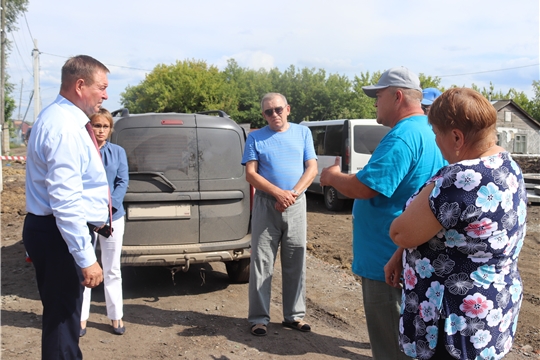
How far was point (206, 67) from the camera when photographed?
57.3 meters

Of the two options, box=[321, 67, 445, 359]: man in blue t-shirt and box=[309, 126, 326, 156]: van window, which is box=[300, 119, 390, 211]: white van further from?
box=[321, 67, 445, 359]: man in blue t-shirt

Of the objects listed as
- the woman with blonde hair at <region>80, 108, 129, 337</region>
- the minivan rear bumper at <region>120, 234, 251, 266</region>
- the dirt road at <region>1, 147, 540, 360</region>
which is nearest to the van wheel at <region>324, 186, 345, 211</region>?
the dirt road at <region>1, 147, 540, 360</region>

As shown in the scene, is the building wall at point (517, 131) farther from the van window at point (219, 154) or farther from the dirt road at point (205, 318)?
the van window at point (219, 154)

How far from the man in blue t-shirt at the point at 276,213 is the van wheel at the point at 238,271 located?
1277 millimetres

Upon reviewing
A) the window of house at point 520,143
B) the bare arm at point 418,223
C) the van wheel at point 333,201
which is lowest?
the van wheel at point 333,201

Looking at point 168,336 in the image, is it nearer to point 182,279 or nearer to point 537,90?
point 182,279

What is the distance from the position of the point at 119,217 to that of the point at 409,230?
300cm

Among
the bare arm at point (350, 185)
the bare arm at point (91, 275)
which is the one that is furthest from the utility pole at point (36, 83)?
the bare arm at point (350, 185)

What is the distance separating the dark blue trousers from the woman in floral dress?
1.86 metres

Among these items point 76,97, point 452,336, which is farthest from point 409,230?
point 76,97

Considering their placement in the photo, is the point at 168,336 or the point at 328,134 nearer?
the point at 168,336

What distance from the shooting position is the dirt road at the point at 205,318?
13.3 ft

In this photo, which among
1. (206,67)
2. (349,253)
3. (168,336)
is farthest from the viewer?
(206,67)

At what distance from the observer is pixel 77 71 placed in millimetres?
2867
